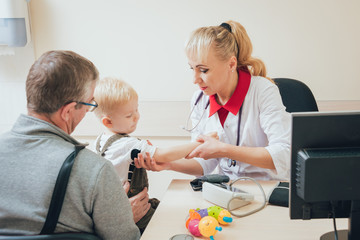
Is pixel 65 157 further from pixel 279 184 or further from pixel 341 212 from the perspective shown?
pixel 279 184

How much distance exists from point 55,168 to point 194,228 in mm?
465

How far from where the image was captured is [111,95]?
1.46 metres

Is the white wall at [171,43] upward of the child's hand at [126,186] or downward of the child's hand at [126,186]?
upward

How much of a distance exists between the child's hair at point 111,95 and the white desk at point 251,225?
457 mm

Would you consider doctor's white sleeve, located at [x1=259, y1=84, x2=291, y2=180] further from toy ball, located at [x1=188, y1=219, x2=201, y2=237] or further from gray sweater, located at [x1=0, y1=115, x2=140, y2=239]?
gray sweater, located at [x1=0, y1=115, x2=140, y2=239]

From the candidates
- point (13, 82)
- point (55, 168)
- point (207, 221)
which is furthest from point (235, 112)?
point (13, 82)

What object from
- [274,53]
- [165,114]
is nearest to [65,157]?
[165,114]

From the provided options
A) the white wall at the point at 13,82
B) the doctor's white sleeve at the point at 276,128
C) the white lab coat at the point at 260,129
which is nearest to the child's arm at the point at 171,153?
the white lab coat at the point at 260,129

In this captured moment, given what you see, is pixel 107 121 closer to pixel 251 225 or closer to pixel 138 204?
pixel 138 204

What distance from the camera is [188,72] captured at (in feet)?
8.36

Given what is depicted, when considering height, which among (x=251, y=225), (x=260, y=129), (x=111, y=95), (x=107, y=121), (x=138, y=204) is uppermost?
(x=111, y=95)

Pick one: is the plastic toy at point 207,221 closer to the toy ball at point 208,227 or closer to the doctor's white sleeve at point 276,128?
the toy ball at point 208,227

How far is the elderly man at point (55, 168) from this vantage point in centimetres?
91

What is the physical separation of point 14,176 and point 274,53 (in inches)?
78.7
